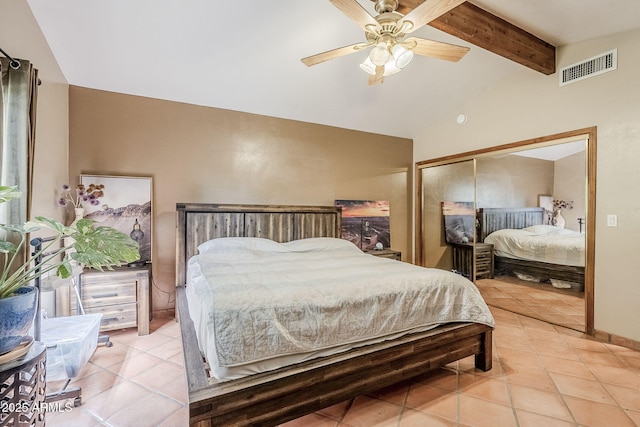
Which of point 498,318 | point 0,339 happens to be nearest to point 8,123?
point 0,339

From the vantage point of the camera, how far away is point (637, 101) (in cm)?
268

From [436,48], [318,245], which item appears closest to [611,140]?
[436,48]

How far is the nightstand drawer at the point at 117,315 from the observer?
8.95 ft

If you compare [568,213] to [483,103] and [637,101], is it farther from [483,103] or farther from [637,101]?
[483,103]

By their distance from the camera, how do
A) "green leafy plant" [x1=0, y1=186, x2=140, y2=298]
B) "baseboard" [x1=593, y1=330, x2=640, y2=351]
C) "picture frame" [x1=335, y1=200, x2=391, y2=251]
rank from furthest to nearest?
"picture frame" [x1=335, y1=200, x2=391, y2=251], "baseboard" [x1=593, y1=330, x2=640, y2=351], "green leafy plant" [x1=0, y1=186, x2=140, y2=298]

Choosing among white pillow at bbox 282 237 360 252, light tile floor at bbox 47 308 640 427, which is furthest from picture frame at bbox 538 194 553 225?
white pillow at bbox 282 237 360 252

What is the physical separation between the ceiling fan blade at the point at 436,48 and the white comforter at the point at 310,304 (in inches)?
67.3

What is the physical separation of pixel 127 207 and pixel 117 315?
1139 millimetres

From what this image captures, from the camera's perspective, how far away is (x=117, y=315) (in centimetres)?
279

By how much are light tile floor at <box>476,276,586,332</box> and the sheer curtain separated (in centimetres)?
473

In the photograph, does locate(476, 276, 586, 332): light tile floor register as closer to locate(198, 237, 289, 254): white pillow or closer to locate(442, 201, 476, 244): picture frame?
locate(442, 201, 476, 244): picture frame

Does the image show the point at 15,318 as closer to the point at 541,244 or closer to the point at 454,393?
the point at 454,393

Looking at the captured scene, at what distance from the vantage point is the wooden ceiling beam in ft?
8.23

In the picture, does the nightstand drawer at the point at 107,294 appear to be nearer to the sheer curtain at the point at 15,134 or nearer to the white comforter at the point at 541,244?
the sheer curtain at the point at 15,134
